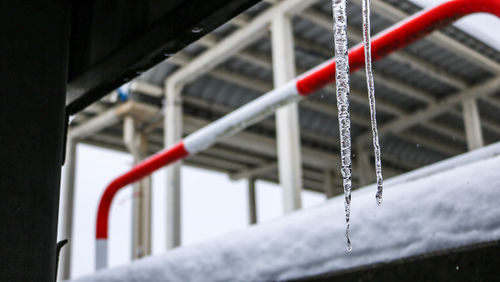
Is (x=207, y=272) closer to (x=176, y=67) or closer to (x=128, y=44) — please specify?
(x=128, y=44)

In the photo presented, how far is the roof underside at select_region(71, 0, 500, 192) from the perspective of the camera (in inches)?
242

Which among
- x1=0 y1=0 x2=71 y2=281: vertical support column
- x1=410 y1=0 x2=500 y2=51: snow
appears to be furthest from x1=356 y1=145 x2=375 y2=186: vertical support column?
x1=0 y1=0 x2=71 y2=281: vertical support column

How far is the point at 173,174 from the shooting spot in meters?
6.11

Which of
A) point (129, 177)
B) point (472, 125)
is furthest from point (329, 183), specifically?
point (129, 177)

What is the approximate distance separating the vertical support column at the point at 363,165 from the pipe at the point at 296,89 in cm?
654

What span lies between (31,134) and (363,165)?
787cm

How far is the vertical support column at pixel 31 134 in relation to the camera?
52.7 inches

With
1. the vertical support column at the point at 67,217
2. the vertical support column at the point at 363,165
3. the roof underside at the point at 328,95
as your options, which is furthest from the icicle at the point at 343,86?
the vertical support column at the point at 363,165

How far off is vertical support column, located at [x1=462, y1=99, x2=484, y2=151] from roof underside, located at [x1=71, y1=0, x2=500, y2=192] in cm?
21

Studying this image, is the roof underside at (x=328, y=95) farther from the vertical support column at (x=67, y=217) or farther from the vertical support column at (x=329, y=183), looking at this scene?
the vertical support column at (x=67, y=217)

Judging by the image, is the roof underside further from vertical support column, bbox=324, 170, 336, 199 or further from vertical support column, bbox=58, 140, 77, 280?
vertical support column, bbox=58, 140, 77, 280

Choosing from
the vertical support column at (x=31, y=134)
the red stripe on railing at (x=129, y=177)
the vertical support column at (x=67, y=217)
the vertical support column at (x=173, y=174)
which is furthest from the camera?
the vertical support column at (x=67, y=217)

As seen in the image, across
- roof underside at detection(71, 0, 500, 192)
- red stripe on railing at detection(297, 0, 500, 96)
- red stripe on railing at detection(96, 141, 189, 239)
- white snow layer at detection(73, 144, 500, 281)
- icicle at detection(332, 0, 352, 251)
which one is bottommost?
white snow layer at detection(73, 144, 500, 281)

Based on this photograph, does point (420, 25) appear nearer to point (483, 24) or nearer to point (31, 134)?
point (483, 24)
